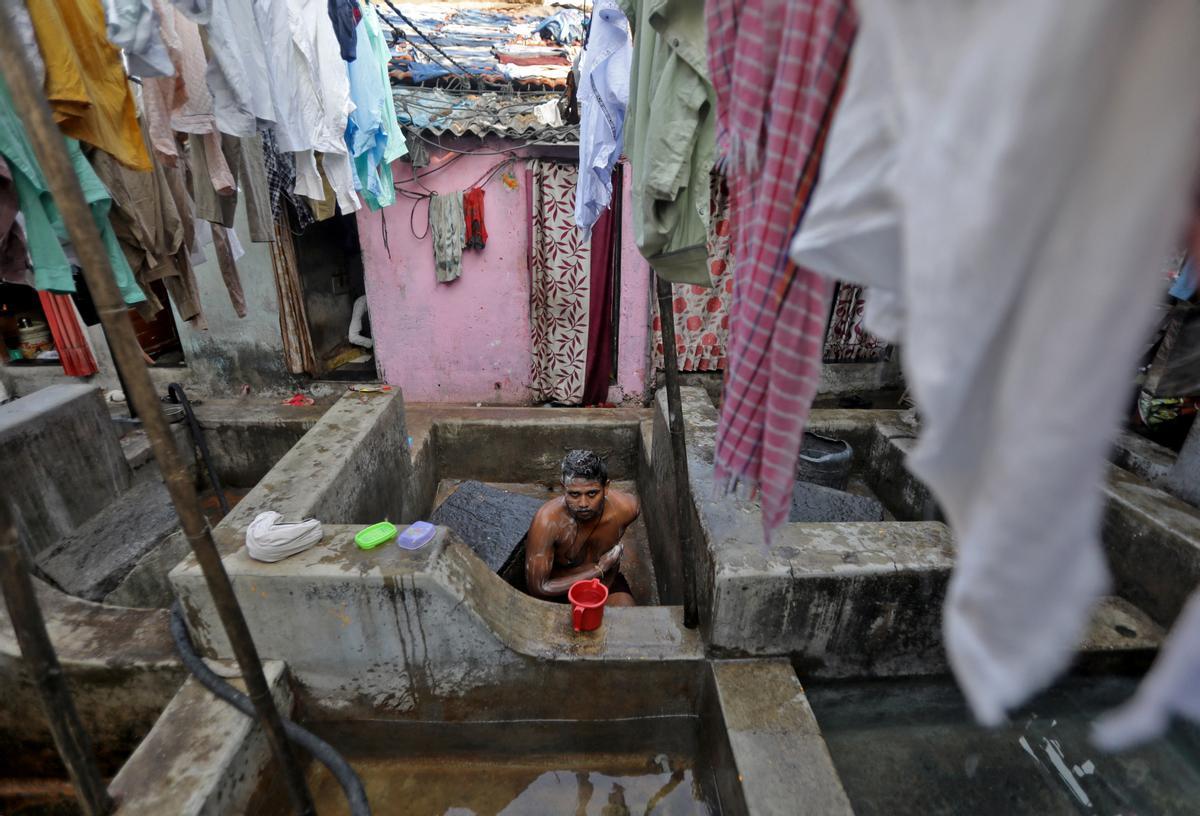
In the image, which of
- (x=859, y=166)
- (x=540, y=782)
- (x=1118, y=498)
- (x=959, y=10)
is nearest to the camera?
(x=959, y=10)

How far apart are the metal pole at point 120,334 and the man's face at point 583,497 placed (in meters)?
2.34

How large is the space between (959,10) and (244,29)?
4.18 metres

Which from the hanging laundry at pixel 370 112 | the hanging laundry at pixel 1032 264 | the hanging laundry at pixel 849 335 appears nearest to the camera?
the hanging laundry at pixel 1032 264

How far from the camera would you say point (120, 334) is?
1.40 meters

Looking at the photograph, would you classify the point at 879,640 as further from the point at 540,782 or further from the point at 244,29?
the point at 244,29

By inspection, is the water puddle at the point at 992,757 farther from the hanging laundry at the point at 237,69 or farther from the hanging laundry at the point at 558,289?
the hanging laundry at the point at 558,289

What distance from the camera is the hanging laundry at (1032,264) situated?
0.57 m

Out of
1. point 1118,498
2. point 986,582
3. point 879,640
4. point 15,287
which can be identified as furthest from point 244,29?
point 15,287

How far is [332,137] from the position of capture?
4.12m

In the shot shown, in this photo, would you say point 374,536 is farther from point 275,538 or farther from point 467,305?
point 467,305

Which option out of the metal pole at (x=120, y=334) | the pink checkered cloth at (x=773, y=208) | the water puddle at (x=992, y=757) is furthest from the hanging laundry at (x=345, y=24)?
the water puddle at (x=992, y=757)

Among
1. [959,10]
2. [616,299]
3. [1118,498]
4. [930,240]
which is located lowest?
[1118,498]

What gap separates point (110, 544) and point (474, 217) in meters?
4.99

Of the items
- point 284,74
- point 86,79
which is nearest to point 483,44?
point 284,74
